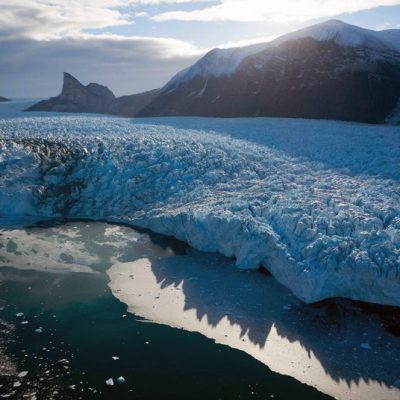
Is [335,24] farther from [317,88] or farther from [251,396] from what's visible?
[251,396]

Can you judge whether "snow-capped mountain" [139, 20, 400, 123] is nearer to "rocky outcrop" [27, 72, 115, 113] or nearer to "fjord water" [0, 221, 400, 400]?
"rocky outcrop" [27, 72, 115, 113]

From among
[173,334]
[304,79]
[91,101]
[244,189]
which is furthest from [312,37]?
[173,334]

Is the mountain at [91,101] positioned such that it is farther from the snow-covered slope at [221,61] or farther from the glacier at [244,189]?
the glacier at [244,189]

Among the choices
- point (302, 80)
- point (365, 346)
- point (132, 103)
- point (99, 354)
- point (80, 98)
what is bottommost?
point (365, 346)

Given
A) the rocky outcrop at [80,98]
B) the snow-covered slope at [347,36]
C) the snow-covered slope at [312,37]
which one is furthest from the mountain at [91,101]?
the snow-covered slope at [347,36]

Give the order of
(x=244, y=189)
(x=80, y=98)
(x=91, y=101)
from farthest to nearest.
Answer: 1. (x=91, y=101)
2. (x=80, y=98)
3. (x=244, y=189)

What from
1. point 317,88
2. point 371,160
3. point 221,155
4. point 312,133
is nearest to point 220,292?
point 221,155

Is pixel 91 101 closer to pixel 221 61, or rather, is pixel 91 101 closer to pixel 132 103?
pixel 132 103

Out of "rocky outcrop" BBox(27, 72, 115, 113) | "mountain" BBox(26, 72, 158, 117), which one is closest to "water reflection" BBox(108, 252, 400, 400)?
"mountain" BBox(26, 72, 158, 117)
